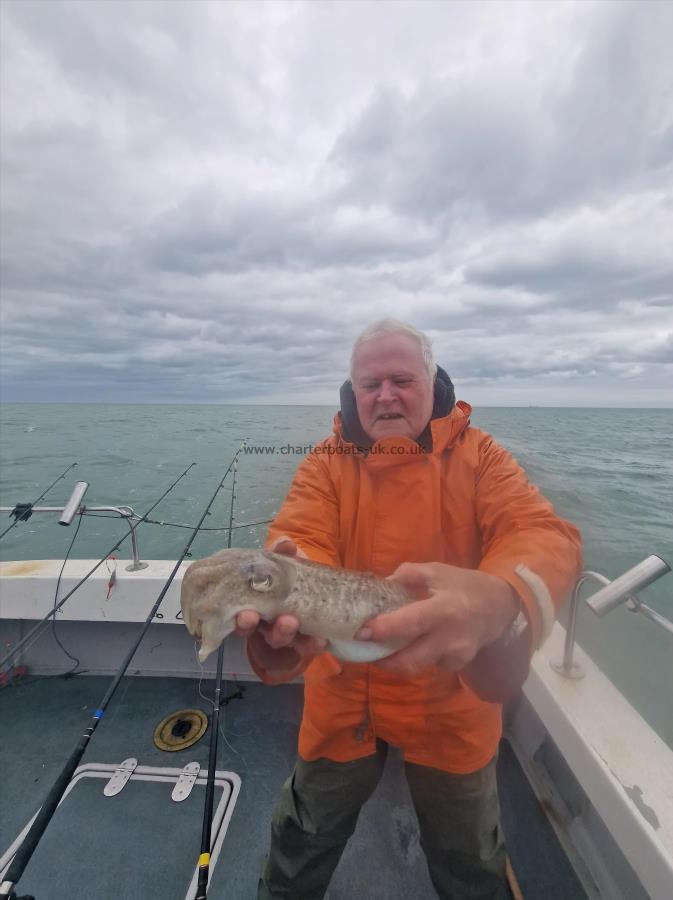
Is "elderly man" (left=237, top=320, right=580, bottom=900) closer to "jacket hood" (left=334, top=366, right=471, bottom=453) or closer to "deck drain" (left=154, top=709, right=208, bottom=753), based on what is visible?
"jacket hood" (left=334, top=366, right=471, bottom=453)

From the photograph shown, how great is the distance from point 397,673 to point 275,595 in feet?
2.89

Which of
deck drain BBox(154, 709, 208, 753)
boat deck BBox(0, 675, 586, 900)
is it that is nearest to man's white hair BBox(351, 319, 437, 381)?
boat deck BBox(0, 675, 586, 900)

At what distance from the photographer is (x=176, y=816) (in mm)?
3477

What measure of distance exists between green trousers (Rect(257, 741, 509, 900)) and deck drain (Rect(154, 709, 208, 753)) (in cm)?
193

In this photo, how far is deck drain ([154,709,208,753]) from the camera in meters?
4.11

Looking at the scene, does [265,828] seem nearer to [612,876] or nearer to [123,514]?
[612,876]

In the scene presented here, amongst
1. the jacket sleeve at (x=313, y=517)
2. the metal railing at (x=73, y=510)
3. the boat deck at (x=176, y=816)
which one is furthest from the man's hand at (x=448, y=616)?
the metal railing at (x=73, y=510)

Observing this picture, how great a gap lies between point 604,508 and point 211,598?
17868 mm

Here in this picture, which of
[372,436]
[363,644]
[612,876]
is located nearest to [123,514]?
[372,436]

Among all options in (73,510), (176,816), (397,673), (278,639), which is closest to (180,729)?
(176,816)

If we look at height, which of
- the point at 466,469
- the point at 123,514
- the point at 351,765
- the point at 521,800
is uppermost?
the point at 466,469

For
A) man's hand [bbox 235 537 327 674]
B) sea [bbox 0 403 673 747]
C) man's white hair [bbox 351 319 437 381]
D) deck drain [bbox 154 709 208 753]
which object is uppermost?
man's white hair [bbox 351 319 437 381]

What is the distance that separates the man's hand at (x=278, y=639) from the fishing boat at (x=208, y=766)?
→ 1352 millimetres

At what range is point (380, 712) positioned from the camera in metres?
2.30
